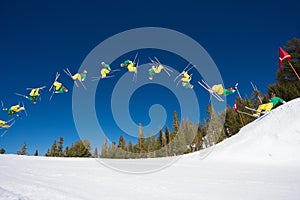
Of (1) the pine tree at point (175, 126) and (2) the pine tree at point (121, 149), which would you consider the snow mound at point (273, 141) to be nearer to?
(1) the pine tree at point (175, 126)

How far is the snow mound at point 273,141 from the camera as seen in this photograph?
6.13m

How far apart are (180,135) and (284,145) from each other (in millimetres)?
26988

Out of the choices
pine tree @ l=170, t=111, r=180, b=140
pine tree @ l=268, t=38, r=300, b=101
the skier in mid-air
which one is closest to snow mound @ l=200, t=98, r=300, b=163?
the skier in mid-air

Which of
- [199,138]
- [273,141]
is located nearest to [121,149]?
[199,138]

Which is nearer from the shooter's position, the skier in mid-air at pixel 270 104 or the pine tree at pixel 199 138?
the skier in mid-air at pixel 270 104

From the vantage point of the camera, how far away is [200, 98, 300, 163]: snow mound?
613cm

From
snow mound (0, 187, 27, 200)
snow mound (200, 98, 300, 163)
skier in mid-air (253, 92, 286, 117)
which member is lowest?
snow mound (0, 187, 27, 200)

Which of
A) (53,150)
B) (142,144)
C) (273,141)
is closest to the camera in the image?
(273,141)

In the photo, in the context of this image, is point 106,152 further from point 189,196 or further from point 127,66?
point 189,196

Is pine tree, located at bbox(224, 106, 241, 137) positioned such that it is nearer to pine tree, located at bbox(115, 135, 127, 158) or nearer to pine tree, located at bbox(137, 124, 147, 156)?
pine tree, located at bbox(137, 124, 147, 156)

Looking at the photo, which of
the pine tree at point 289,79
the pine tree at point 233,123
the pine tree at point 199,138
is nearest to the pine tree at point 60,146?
the pine tree at point 199,138

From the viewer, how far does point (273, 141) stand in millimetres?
6840

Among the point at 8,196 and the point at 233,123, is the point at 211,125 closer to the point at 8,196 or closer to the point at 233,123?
the point at 233,123

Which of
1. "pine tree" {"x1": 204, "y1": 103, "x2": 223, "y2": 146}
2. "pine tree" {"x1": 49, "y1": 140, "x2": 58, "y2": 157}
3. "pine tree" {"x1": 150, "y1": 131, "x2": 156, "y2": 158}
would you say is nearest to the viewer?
"pine tree" {"x1": 204, "y1": 103, "x2": 223, "y2": 146}
